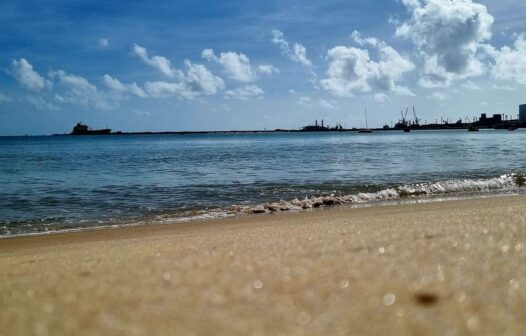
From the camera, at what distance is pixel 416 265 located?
3.07 metres

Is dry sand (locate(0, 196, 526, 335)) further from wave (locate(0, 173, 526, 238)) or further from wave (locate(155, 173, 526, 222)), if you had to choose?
wave (locate(155, 173, 526, 222))

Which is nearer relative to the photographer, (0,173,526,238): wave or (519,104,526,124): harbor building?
(0,173,526,238): wave

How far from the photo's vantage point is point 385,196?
14.8m

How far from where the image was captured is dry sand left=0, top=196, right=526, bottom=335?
Answer: 82.1 inches

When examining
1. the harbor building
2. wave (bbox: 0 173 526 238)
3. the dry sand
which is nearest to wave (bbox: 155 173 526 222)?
wave (bbox: 0 173 526 238)

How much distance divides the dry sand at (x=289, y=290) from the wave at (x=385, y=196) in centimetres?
817

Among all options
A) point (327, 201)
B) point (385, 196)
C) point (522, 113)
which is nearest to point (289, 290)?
point (327, 201)

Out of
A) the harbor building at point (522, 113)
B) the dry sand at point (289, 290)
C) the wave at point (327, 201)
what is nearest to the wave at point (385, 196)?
the wave at point (327, 201)

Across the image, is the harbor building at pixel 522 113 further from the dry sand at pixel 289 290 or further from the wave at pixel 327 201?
the dry sand at pixel 289 290

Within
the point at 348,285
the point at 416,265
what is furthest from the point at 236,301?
the point at 416,265

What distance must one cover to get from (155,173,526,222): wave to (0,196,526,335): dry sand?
26.8ft

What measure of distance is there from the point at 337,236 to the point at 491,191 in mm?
13399

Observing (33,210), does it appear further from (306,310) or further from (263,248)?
(306,310)

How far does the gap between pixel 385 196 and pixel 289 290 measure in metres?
13.0
